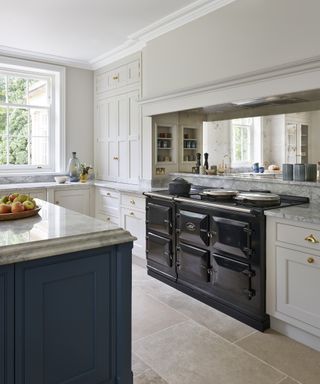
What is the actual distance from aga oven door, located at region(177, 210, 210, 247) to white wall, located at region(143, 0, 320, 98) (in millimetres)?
1232

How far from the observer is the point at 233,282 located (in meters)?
2.68

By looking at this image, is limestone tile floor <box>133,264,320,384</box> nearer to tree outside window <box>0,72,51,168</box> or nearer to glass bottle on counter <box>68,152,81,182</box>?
glass bottle on counter <box>68,152,81,182</box>

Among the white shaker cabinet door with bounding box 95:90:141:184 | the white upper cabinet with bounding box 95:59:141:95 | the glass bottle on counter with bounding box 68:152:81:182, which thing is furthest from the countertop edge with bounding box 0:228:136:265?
the glass bottle on counter with bounding box 68:152:81:182

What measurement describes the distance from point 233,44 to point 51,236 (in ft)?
7.67

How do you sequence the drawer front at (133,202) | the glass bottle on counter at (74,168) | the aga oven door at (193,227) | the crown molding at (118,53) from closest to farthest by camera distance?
the aga oven door at (193,227)
the drawer front at (133,202)
the crown molding at (118,53)
the glass bottle on counter at (74,168)

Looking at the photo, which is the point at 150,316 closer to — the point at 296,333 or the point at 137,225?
Result: the point at 296,333

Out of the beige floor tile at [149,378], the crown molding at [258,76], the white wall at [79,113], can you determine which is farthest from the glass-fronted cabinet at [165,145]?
the beige floor tile at [149,378]

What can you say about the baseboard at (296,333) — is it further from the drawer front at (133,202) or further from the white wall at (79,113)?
the white wall at (79,113)

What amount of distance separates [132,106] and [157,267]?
217cm

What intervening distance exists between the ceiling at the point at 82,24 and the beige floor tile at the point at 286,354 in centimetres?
275

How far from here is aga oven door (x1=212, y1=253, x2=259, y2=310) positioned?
2.57m

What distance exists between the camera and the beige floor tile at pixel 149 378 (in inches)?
78.5

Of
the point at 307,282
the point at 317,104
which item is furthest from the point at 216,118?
the point at 307,282

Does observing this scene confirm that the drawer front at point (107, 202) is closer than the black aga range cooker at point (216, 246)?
No
